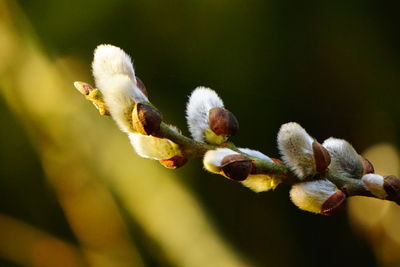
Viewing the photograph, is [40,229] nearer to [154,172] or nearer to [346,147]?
[154,172]

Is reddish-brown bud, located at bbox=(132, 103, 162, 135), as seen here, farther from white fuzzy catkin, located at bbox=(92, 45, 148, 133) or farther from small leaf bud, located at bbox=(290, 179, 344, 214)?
small leaf bud, located at bbox=(290, 179, 344, 214)

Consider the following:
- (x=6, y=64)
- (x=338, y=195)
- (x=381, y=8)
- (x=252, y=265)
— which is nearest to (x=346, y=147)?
(x=338, y=195)

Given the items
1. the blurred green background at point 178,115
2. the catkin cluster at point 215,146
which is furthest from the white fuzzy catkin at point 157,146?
the blurred green background at point 178,115

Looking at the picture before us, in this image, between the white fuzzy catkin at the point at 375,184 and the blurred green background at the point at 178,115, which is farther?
the blurred green background at the point at 178,115

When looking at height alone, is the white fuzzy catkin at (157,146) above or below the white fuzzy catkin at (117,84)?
below

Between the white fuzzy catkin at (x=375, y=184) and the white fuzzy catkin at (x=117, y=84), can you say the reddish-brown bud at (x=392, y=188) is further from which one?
the white fuzzy catkin at (x=117, y=84)
